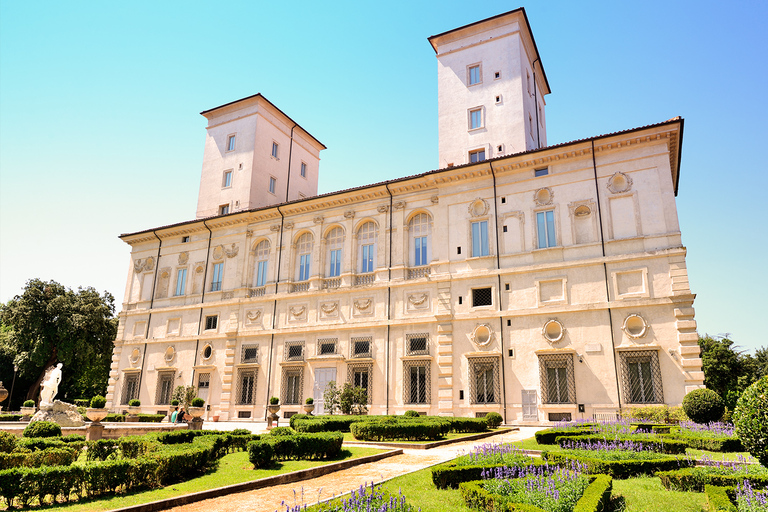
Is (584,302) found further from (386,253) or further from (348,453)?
(348,453)

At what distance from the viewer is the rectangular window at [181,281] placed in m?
39.7

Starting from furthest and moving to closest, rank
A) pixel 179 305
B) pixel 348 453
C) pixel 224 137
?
pixel 224 137 → pixel 179 305 → pixel 348 453

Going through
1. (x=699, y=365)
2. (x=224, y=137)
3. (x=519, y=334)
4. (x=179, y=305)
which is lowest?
(x=699, y=365)

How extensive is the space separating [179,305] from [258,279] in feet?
23.9

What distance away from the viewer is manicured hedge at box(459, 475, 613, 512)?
23.4 feet

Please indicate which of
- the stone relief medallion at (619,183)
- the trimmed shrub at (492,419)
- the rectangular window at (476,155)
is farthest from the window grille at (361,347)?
the stone relief medallion at (619,183)

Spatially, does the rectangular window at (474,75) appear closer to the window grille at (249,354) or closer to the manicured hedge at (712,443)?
the window grille at (249,354)

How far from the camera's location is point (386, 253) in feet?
105

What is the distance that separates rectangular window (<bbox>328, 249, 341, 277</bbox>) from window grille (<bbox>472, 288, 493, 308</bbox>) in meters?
9.59

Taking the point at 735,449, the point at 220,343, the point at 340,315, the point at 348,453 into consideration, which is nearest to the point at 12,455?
the point at 348,453

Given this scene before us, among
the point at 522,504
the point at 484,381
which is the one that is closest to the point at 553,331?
the point at 484,381

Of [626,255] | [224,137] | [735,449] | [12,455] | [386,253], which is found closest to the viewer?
[12,455]

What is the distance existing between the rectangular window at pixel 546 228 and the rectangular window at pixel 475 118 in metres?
9.09

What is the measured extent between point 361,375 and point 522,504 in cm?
2397
